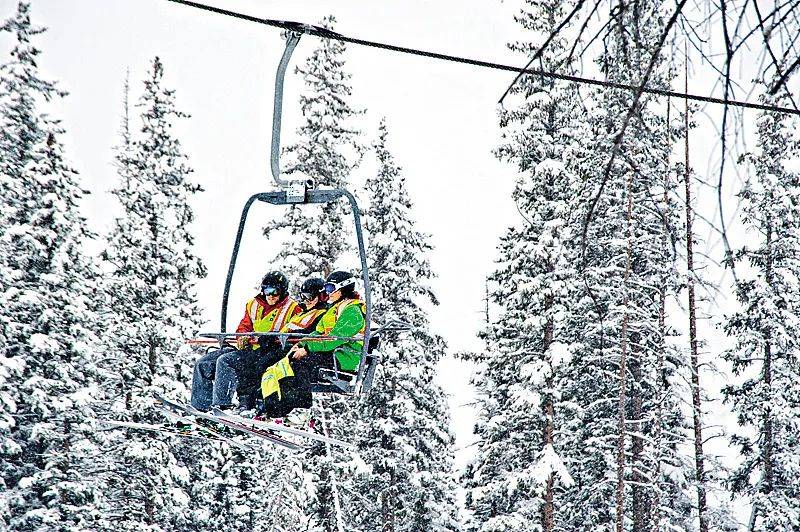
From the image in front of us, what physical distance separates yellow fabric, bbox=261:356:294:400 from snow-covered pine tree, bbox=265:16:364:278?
14059 mm

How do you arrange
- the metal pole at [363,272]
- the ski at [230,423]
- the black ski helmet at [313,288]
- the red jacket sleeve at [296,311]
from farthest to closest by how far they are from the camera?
the ski at [230,423]
the black ski helmet at [313,288]
the red jacket sleeve at [296,311]
the metal pole at [363,272]

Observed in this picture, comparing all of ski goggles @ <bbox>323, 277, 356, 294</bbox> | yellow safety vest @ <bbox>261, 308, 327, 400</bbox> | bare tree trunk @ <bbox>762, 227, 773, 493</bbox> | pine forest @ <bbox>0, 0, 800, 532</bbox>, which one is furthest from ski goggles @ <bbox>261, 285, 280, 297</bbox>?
bare tree trunk @ <bbox>762, 227, 773, 493</bbox>

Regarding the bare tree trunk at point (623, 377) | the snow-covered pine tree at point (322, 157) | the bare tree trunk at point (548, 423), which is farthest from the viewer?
the snow-covered pine tree at point (322, 157)

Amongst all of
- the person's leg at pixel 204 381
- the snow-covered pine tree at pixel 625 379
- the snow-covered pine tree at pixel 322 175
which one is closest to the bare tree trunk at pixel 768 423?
the snow-covered pine tree at pixel 625 379

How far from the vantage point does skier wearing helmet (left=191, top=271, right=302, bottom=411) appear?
900cm

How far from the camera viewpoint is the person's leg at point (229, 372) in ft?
29.5

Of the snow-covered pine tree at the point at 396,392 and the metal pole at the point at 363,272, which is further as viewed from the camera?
the snow-covered pine tree at the point at 396,392

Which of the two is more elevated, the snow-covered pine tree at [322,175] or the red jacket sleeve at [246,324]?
the snow-covered pine tree at [322,175]

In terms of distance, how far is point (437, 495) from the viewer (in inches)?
1232

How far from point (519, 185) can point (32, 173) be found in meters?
11.1

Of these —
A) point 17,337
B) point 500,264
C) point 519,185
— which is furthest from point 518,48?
point 17,337

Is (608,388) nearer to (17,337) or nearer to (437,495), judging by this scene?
(437,495)

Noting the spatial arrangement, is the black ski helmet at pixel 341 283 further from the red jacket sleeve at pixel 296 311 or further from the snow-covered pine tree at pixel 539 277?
the snow-covered pine tree at pixel 539 277

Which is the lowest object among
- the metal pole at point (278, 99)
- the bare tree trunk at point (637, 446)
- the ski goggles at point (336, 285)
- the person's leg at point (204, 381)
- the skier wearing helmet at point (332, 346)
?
the bare tree trunk at point (637, 446)
